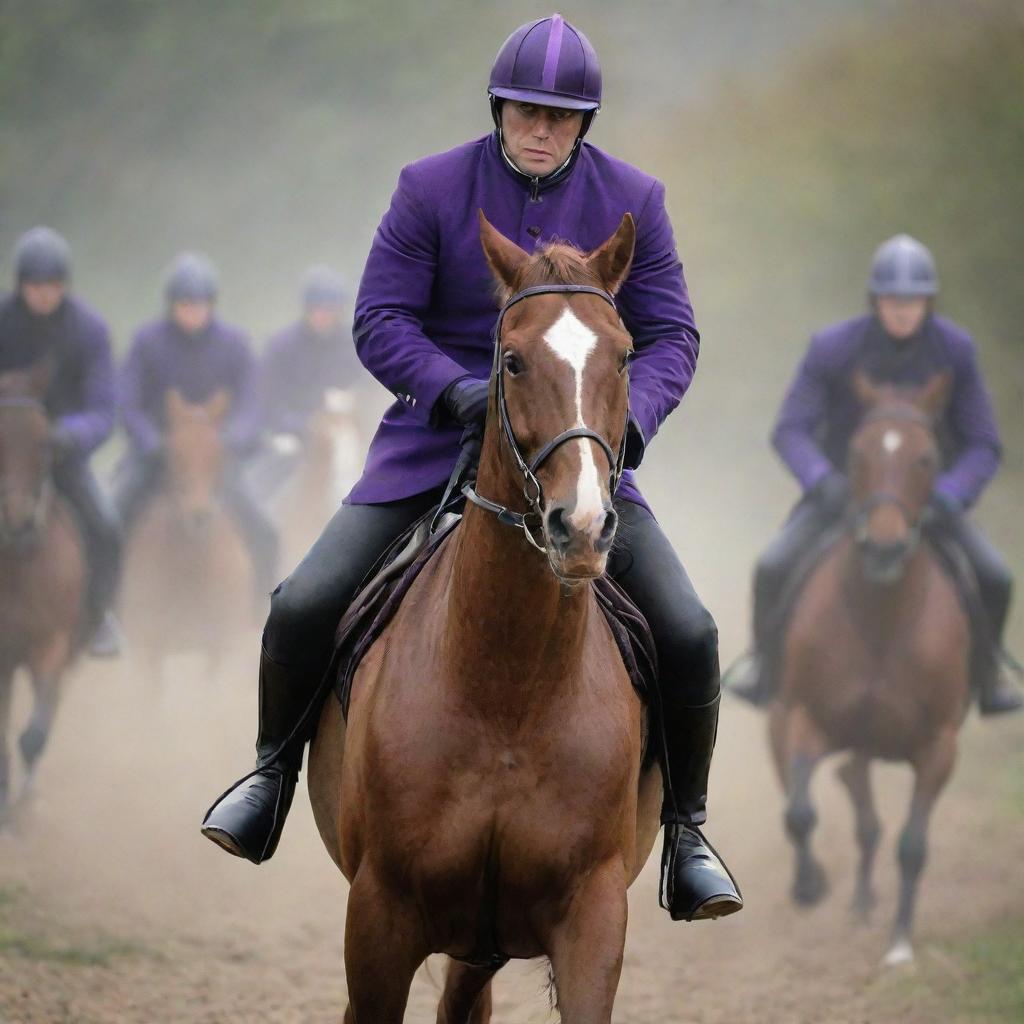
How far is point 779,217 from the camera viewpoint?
1209 inches

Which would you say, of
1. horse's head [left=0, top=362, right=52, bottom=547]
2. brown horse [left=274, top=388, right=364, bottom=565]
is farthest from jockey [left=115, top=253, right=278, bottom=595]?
horse's head [left=0, top=362, right=52, bottom=547]

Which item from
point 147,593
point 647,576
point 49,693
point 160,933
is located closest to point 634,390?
point 647,576

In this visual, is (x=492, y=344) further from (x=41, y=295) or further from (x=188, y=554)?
(x=188, y=554)

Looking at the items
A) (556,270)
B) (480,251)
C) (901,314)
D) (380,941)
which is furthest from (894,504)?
(556,270)

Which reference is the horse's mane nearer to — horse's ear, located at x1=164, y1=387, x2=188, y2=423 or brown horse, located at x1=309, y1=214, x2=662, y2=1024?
brown horse, located at x1=309, y1=214, x2=662, y2=1024

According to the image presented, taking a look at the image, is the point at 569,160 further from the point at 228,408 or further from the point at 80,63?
the point at 80,63

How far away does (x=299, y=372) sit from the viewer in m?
19.5

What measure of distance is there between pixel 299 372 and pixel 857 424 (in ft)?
26.4

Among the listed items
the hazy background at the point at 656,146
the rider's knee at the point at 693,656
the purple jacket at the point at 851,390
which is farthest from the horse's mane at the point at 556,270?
the hazy background at the point at 656,146

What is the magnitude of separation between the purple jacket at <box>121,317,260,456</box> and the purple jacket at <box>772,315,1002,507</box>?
5.57m

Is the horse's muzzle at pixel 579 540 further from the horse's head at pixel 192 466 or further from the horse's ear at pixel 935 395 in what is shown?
the horse's head at pixel 192 466

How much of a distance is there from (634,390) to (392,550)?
3.33 ft

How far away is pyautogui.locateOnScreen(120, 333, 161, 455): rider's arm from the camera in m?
15.8

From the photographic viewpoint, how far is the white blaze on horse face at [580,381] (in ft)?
12.2
